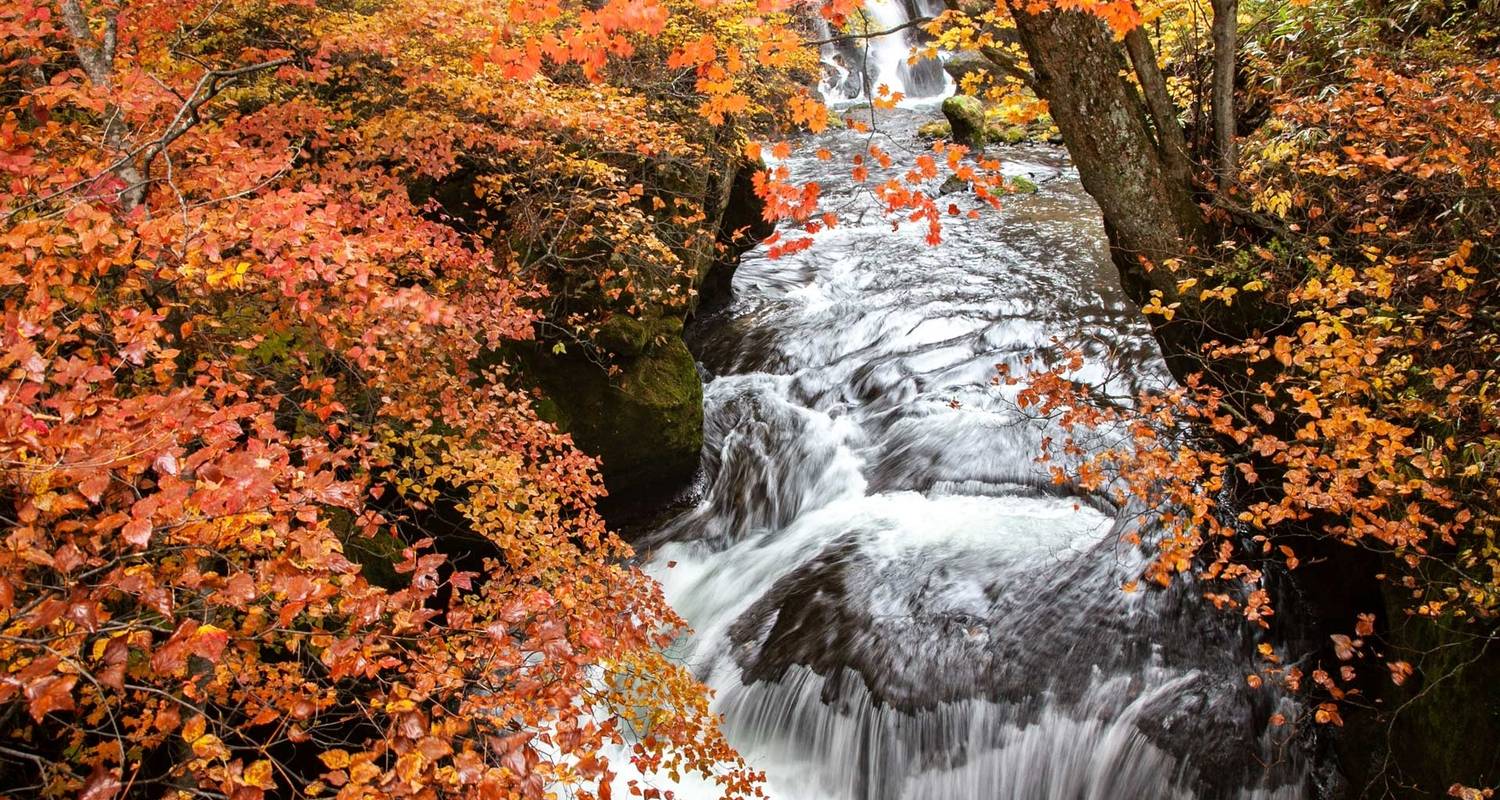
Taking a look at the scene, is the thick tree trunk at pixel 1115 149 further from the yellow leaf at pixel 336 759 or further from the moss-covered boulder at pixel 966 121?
the moss-covered boulder at pixel 966 121

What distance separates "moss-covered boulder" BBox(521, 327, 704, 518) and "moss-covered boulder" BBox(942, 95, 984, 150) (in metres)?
12.5

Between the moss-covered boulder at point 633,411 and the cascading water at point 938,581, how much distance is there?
570 mm

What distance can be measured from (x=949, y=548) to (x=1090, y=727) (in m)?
2.03

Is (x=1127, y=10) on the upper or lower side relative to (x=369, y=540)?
upper

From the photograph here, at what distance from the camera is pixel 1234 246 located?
5.09 metres

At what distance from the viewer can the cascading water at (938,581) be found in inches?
201

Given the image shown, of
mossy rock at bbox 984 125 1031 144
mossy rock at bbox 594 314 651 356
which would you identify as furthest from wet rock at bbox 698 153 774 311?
mossy rock at bbox 984 125 1031 144

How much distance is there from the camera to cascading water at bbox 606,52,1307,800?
5.09 metres

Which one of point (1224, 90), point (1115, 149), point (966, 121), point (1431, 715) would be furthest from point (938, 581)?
point (966, 121)

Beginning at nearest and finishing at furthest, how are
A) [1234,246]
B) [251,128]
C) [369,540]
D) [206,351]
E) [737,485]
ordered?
1. [206,351]
2. [1234,246]
3. [369,540]
4. [251,128]
5. [737,485]

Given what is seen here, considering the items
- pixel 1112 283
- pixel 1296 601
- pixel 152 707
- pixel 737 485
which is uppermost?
pixel 1112 283

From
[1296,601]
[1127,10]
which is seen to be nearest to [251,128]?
[1127,10]

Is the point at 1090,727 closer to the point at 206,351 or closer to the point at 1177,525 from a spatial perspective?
the point at 1177,525

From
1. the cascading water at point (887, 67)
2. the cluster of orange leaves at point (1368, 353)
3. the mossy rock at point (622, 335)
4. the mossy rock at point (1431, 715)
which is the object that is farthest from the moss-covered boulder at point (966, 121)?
the mossy rock at point (1431, 715)
